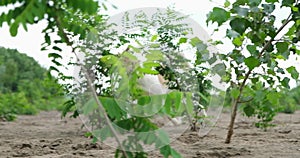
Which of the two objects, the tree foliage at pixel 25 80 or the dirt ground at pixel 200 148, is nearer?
the dirt ground at pixel 200 148

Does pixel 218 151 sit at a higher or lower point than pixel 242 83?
lower

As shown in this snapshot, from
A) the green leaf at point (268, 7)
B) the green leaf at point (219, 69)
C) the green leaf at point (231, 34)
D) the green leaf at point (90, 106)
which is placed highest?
the green leaf at point (268, 7)

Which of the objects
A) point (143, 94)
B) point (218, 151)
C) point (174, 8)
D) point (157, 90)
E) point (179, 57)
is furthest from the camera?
point (218, 151)

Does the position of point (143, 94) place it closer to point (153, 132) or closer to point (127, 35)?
point (153, 132)

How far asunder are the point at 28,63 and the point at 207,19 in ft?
45.2

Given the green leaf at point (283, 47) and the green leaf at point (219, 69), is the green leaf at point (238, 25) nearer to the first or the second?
the green leaf at point (283, 47)

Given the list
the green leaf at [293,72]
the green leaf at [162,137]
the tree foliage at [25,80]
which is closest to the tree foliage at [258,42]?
the green leaf at [293,72]

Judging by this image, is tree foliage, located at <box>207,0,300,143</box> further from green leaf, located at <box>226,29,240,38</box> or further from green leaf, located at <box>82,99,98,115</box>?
green leaf, located at <box>82,99,98,115</box>

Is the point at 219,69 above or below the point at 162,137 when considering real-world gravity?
above

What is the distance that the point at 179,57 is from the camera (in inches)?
127

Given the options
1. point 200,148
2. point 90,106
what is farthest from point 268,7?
point 90,106

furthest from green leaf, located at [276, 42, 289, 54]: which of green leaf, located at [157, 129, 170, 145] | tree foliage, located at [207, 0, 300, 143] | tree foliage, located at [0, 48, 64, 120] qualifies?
tree foliage, located at [0, 48, 64, 120]

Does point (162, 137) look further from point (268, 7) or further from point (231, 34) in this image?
point (268, 7)

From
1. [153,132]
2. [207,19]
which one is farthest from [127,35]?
[153,132]
